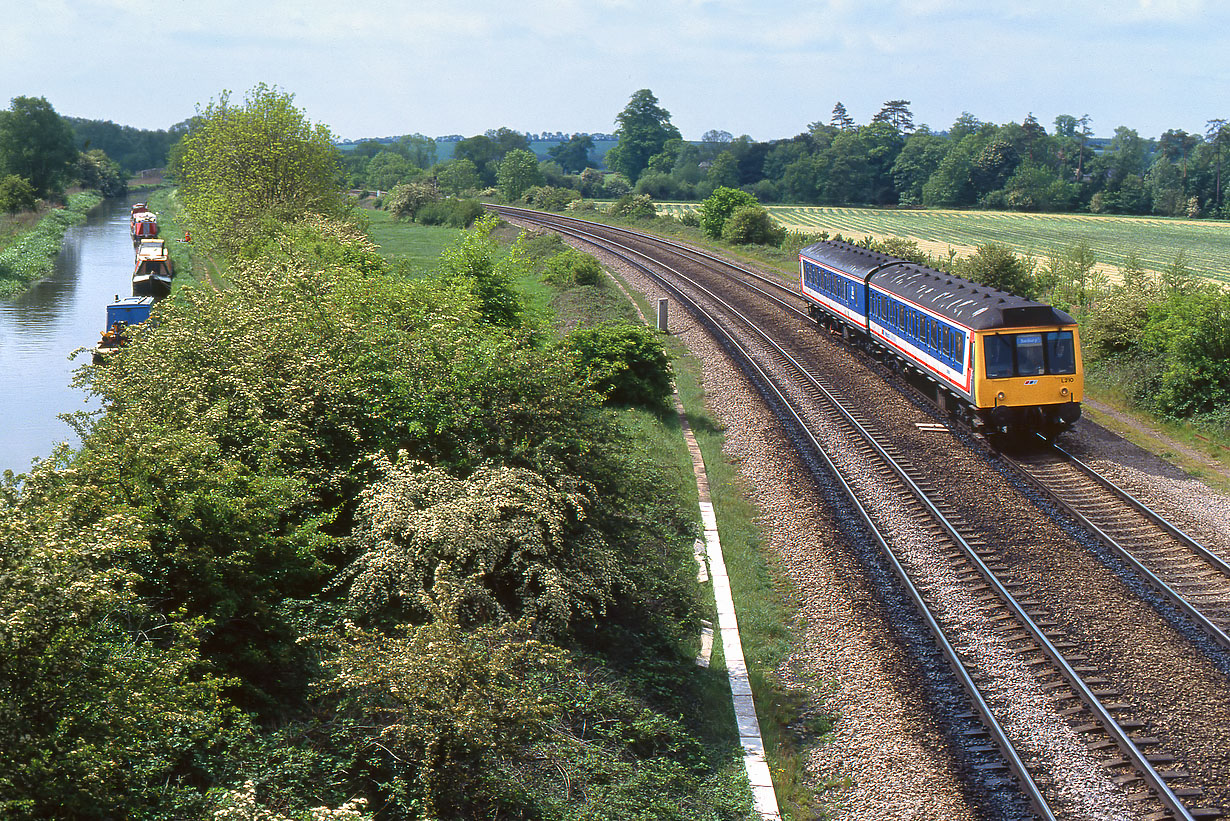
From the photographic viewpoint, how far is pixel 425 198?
8525 cm

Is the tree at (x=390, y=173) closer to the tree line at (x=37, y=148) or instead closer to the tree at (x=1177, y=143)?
the tree line at (x=37, y=148)

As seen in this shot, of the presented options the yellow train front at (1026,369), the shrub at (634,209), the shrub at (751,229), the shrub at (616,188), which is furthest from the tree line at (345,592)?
the shrub at (616,188)

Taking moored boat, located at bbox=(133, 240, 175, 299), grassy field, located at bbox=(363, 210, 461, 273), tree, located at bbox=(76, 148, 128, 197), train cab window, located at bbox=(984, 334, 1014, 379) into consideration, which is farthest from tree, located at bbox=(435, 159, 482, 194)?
train cab window, located at bbox=(984, 334, 1014, 379)

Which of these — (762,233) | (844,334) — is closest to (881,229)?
(762,233)

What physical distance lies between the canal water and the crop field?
53.4 m

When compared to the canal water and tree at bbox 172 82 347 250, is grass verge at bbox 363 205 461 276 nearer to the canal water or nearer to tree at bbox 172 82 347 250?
tree at bbox 172 82 347 250

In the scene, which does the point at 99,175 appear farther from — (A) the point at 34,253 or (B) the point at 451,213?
(A) the point at 34,253

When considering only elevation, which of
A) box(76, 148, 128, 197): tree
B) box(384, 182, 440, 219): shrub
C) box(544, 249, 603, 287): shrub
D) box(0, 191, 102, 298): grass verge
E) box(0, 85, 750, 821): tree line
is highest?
box(76, 148, 128, 197): tree

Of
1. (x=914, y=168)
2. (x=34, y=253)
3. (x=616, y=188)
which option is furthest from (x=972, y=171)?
(x=34, y=253)

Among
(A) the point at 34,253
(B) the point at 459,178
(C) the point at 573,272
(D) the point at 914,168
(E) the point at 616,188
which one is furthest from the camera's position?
(D) the point at 914,168

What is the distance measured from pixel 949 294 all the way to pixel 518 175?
284ft

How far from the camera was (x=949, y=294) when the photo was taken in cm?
2291

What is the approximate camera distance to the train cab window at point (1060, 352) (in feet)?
65.8

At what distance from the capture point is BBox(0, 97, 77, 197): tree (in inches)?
3445
